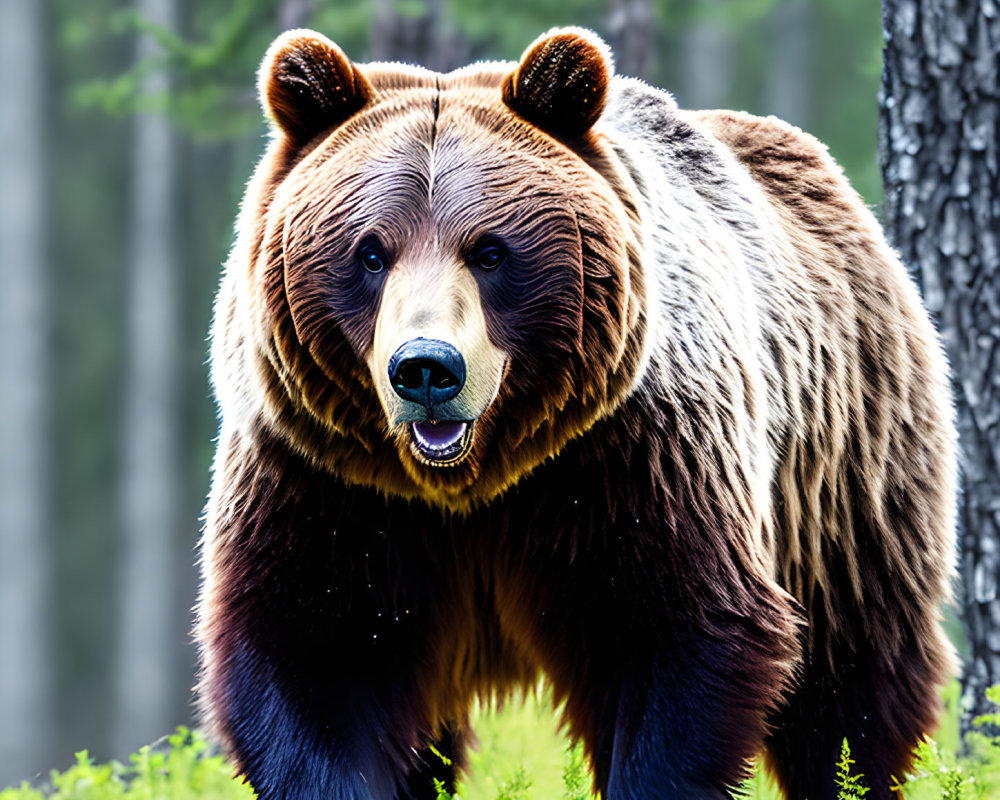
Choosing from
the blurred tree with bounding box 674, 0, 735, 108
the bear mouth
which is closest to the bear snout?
the bear mouth

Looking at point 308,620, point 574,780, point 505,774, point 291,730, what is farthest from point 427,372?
point 505,774

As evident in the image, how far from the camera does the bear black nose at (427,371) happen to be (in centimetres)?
286

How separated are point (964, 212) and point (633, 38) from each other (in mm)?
4005

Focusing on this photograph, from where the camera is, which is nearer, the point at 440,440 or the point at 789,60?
the point at 440,440

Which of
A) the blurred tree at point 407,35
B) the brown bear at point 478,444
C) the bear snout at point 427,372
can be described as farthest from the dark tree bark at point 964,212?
the blurred tree at point 407,35

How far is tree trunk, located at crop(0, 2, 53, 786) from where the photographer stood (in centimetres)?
2095

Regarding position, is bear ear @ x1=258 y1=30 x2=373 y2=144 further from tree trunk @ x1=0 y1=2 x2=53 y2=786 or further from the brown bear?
tree trunk @ x1=0 y1=2 x2=53 y2=786

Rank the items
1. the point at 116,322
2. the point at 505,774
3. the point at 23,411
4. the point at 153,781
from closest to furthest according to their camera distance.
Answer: the point at 505,774, the point at 153,781, the point at 23,411, the point at 116,322

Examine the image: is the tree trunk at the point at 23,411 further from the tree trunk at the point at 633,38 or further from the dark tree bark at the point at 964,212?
the dark tree bark at the point at 964,212

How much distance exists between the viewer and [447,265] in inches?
123

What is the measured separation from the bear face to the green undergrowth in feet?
3.82

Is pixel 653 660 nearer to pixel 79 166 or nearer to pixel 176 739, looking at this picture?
pixel 176 739

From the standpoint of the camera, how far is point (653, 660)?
11.2 ft

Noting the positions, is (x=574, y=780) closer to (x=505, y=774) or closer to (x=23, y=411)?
(x=505, y=774)
